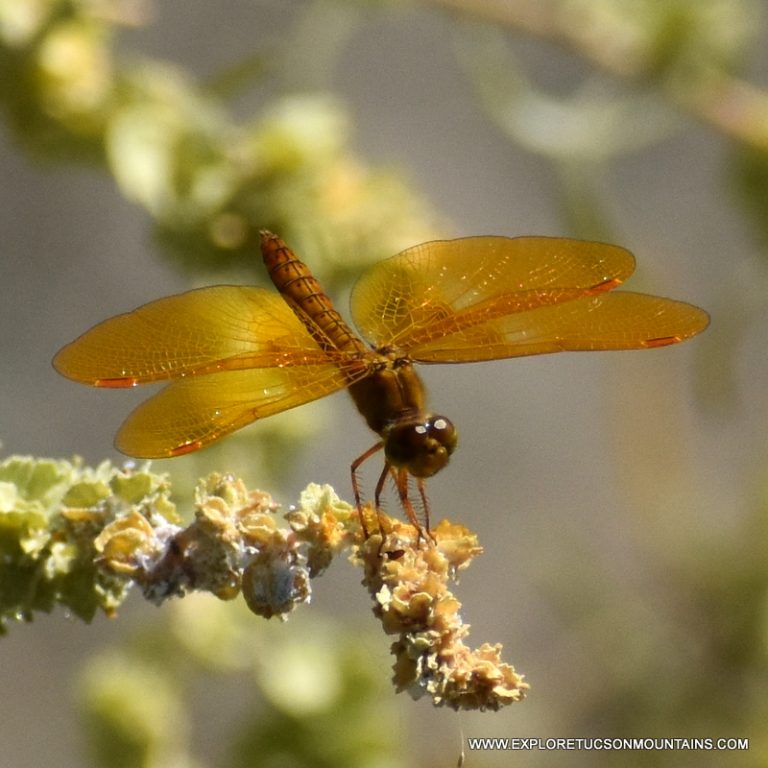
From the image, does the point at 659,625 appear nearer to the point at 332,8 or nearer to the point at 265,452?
the point at 265,452

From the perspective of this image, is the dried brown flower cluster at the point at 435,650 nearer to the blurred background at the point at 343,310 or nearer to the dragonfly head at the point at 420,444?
the dragonfly head at the point at 420,444

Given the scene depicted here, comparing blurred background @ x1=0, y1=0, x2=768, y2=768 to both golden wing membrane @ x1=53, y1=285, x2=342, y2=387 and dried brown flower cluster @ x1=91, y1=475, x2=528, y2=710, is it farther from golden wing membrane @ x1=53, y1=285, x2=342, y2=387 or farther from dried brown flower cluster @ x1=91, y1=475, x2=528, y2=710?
dried brown flower cluster @ x1=91, y1=475, x2=528, y2=710

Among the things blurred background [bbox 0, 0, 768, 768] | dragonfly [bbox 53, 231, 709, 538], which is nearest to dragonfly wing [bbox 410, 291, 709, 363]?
dragonfly [bbox 53, 231, 709, 538]

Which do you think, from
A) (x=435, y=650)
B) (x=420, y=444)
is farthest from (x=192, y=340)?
(x=435, y=650)

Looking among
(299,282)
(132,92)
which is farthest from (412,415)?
(132,92)

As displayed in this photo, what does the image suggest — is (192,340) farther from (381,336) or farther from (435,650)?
(435,650)

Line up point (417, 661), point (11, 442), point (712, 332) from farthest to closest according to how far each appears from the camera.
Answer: point (11, 442) → point (712, 332) → point (417, 661)
